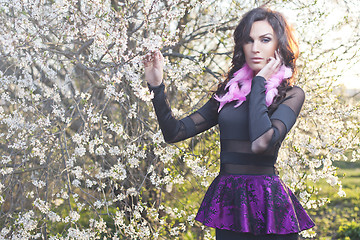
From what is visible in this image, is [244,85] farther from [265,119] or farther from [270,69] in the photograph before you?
[265,119]

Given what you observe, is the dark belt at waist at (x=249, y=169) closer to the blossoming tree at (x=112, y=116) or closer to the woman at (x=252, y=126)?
the woman at (x=252, y=126)

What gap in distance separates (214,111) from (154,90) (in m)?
0.38

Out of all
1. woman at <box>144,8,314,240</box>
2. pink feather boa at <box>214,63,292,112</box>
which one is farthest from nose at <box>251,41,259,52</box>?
pink feather boa at <box>214,63,292,112</box>

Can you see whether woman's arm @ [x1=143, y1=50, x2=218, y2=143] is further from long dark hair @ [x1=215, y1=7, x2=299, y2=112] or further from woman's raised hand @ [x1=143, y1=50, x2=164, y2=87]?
long dark hair @ [x1=215, y1=7, x2=299, y2=112]

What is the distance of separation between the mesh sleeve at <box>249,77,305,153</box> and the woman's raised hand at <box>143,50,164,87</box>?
1.46 feet

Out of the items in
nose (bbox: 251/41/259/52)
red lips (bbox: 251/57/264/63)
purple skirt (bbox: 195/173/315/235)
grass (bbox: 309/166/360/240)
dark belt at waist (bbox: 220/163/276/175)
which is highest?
nose (bbox: 251/41/259/52)

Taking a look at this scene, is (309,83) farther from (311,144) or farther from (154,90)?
(154,90)

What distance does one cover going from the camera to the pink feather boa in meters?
1.73

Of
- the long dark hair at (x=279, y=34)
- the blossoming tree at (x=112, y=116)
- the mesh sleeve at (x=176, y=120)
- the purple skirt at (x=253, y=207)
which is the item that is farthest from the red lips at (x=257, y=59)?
the blossoming tree at (x=112, y=116)

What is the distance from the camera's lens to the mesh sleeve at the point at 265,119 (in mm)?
1517

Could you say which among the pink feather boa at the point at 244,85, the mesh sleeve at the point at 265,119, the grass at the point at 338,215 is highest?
the pink feather boa at the point at 244,85

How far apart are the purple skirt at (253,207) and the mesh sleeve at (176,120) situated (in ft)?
1.07

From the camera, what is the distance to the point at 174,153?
3.02m

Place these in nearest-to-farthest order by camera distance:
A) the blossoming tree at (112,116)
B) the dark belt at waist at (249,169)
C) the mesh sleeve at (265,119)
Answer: the mesh sleeve at (265,119) < the dark belt at waist at (249,169) < the blossoming tree at (112,116)
